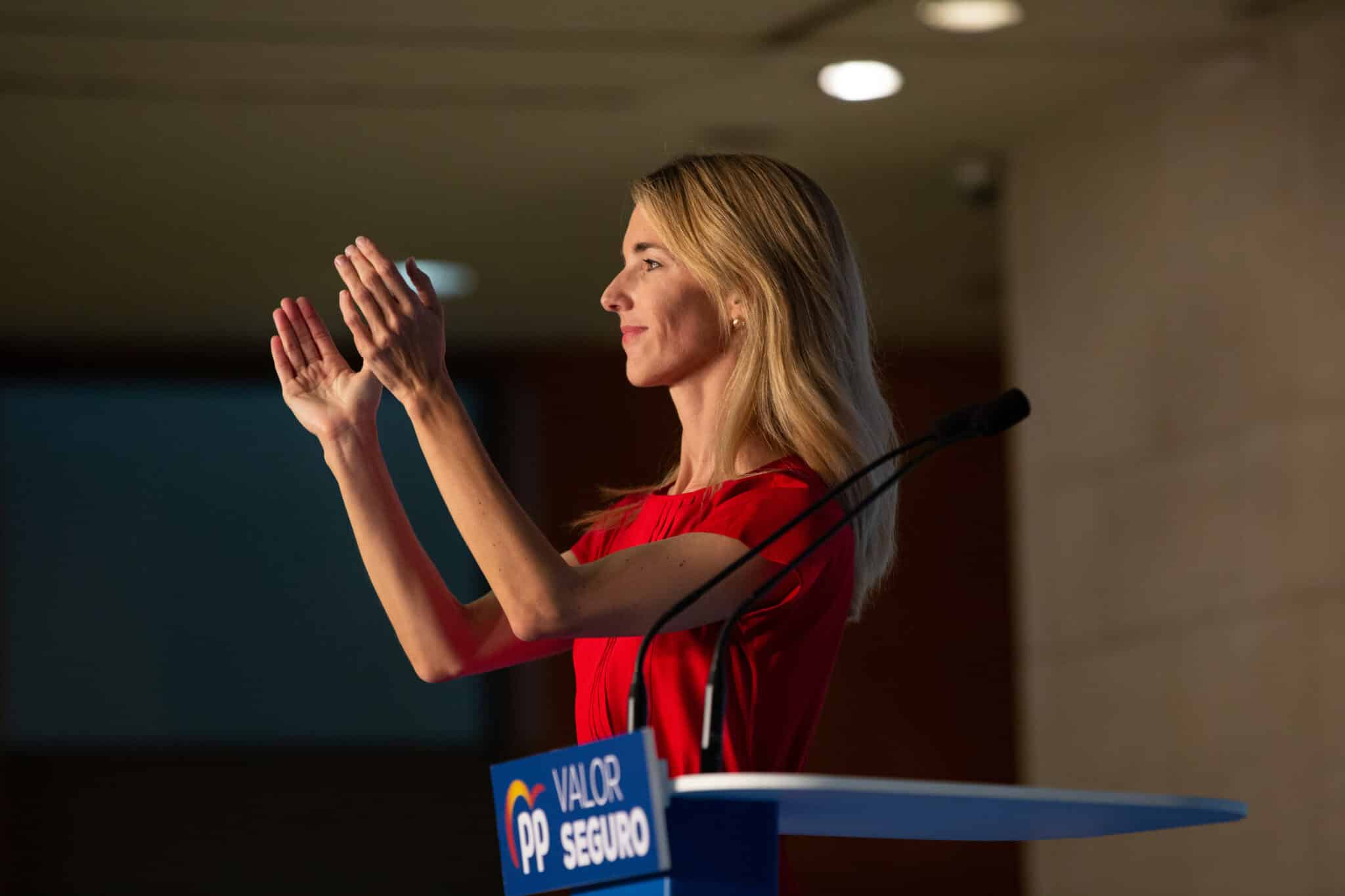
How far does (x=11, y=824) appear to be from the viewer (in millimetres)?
7832

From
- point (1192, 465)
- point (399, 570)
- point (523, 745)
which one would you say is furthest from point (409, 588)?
point (523, 745)

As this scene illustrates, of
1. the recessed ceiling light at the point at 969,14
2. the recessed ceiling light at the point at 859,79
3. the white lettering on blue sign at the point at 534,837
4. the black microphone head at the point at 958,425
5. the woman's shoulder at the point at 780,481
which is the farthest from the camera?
the recessed ceiling light at the point at 859,79

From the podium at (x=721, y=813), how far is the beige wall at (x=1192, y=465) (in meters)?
3.34

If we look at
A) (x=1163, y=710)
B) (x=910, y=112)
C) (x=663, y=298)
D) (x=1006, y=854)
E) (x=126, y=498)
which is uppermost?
(x=910, y=112)

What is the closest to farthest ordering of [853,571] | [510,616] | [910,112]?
[510,616] → [853,571] → [910,112]

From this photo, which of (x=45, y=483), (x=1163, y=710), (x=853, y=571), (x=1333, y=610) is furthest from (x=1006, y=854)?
(x=853, y=571)

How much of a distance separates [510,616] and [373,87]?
3.89 meters

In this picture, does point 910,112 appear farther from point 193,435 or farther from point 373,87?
point 193,435

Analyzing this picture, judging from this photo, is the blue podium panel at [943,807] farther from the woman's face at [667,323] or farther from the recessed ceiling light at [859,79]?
the recessed ceiling light at [859,79]

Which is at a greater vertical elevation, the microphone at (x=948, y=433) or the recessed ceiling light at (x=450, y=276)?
the recessed ceiling light at (x=450, y=276)

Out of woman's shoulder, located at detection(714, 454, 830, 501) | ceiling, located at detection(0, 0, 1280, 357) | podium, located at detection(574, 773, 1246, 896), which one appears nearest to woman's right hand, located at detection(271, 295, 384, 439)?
woman's shoulder, located at detection(714, 454, 830, 501)

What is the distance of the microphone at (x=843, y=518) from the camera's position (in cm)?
151

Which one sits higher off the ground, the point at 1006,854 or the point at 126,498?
the point at 126,498

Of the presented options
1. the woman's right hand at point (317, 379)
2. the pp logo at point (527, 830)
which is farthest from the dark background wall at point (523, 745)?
the pp logo at point (527, 830)
